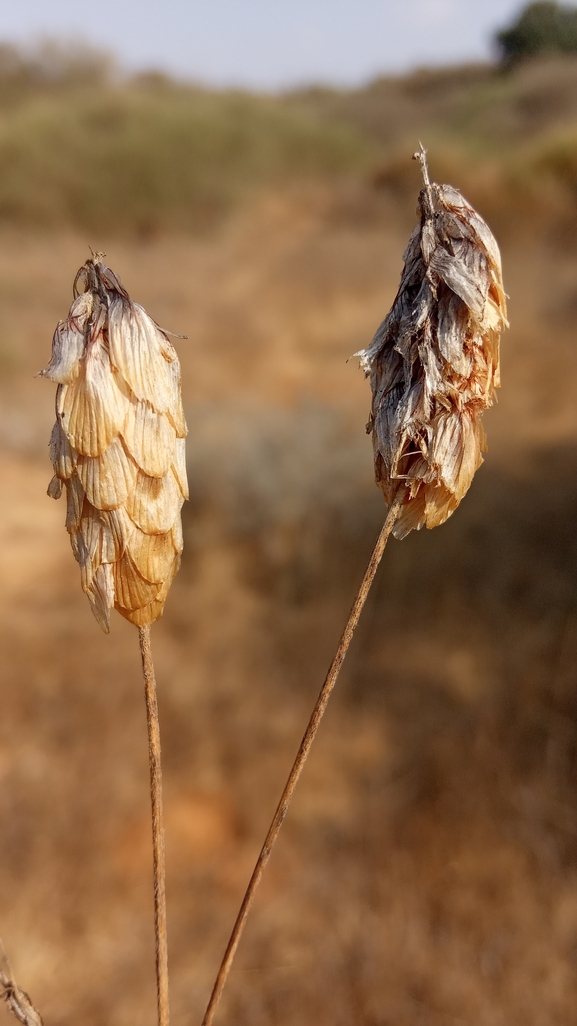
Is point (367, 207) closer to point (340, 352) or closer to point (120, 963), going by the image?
point (340, 352)

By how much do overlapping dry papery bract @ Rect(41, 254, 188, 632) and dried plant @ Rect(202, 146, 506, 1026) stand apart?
0.39ft

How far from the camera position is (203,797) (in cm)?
240

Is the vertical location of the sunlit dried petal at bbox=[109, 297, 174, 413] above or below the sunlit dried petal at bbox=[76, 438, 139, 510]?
above

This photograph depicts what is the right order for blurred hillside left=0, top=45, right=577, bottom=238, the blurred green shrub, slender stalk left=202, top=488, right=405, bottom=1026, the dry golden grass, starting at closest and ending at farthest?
slender stalk left=202, top=488, right=405, bottom=1026, the dry golden grass, blurred hillside left=0, top=45, right=577, bottom=238, the blurred green shrub

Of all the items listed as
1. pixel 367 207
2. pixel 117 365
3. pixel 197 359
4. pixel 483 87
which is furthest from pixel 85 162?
pixel 117 365

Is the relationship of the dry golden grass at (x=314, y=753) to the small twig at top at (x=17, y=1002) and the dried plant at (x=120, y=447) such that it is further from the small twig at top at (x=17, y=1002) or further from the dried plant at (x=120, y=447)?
the dried plant at (x=120, y=447)

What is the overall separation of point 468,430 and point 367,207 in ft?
34.4

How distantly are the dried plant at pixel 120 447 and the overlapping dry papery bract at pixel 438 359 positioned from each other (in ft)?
0.39

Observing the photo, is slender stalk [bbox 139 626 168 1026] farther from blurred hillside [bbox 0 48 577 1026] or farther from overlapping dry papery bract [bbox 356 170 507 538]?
blurred hillside [bbox 0 48 577 1026]

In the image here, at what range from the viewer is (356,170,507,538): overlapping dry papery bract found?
1.26 feet

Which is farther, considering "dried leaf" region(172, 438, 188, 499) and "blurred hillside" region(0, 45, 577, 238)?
"blurred hillside" region(0, 45, 577, 238)

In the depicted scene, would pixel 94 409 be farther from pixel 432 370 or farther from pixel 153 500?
pixel 432 370

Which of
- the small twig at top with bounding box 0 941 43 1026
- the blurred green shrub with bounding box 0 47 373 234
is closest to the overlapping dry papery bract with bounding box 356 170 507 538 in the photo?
the small twig at top with bounding box 0 941 43 1026

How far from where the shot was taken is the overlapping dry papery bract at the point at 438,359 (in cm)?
38
